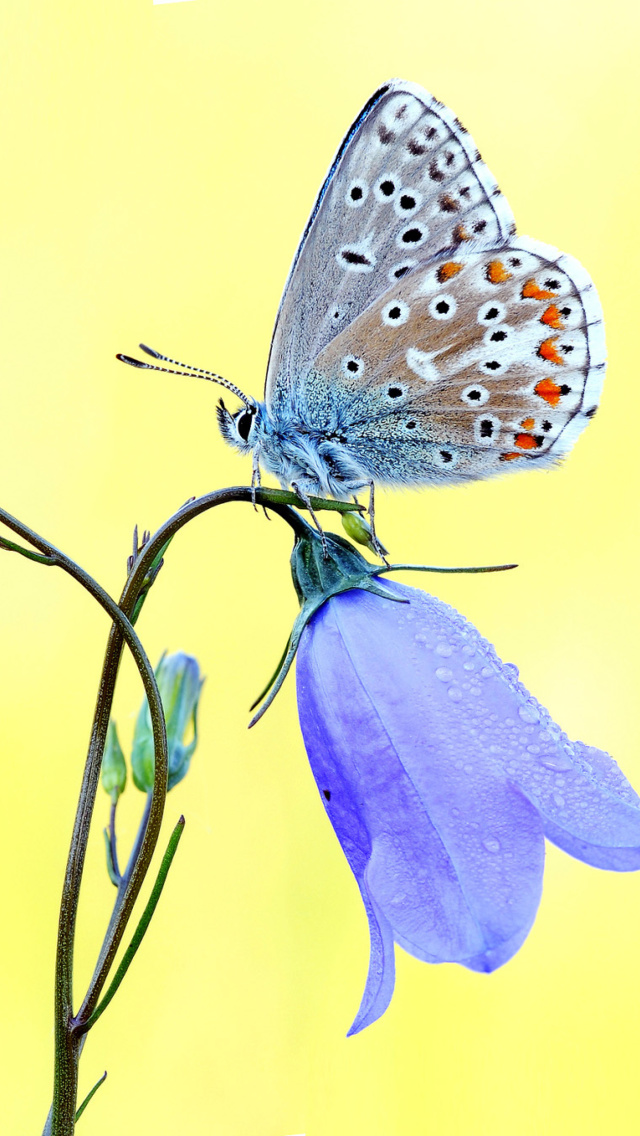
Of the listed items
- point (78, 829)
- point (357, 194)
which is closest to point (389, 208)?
point (357, 194)

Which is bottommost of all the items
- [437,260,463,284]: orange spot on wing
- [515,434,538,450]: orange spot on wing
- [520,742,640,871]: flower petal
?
[520,742,640,871]: flower petal

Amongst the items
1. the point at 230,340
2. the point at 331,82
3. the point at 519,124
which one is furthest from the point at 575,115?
the point at 230,340

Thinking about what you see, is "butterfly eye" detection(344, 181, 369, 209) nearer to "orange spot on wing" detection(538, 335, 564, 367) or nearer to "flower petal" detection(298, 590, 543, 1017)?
"orange spot on wing" detection(538, 335, 564, 367)

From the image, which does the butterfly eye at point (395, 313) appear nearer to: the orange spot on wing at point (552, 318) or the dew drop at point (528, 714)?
the orange spot on wing at point (552, 318)

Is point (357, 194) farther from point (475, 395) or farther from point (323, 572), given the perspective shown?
point (323, 572)

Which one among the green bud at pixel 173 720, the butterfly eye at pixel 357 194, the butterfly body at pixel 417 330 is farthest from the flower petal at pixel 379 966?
the butterfly eye at pixel 357 194

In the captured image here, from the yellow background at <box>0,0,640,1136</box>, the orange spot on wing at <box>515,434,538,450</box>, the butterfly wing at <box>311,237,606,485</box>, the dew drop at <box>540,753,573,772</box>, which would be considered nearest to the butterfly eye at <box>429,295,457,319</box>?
the butterfly wing at <box>311,237,606,485</box>

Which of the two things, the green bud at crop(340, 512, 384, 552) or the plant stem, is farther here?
the green bud at crop(340, 512, 384, 552)

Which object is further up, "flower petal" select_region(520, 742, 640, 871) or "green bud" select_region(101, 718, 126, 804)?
"green bud" select_region(101, 718, 126, 804)
